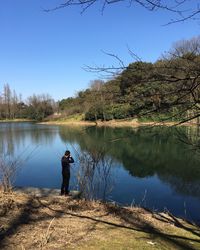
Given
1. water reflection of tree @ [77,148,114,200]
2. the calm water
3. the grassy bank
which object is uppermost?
water reflection of tree @ [77,148,114,200]

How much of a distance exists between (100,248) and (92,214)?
193cm

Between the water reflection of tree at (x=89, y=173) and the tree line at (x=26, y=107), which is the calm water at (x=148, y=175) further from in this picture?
the tree line at (x=26, y=107)

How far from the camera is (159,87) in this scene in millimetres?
4383

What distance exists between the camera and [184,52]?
4219 mm

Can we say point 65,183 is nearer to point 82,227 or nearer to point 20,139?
point 82,227

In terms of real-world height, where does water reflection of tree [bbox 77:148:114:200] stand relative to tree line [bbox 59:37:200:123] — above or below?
below

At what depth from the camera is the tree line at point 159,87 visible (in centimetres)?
414

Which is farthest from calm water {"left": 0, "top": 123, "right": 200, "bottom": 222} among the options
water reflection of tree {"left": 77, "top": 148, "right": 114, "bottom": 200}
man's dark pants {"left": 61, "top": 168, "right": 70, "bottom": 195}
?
water reflection of tree {"left": 77, "top": 148, "right": 114, "bottom": 200}

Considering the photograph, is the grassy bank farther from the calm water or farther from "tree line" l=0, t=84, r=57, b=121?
"tree line" l=0, t=84, r=57, b=121

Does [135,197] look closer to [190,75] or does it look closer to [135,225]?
[135,225]

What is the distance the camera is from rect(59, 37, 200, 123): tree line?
414 cm

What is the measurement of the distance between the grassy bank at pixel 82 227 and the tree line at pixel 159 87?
1.99 metres

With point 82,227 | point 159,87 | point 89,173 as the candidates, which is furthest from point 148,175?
point 159,87

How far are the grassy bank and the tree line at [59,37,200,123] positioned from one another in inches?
78.5
